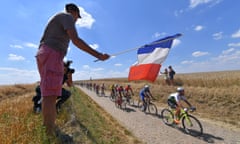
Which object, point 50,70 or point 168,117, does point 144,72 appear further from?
point 168,117

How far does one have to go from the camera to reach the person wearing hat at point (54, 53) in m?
2.83

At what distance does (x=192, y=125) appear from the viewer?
29.4ft

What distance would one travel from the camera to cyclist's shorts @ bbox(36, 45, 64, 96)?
284 cm

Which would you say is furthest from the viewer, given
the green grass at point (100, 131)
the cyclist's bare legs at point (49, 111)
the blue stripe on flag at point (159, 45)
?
the green grass at point (100, 131)

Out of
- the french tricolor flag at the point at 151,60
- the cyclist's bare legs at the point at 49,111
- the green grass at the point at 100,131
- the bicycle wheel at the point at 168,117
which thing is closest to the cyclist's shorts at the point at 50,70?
the cyclist's bare legs at the point at 49,111

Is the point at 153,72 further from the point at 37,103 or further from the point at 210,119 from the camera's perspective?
the point at 210,119

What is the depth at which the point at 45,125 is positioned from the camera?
3213mm

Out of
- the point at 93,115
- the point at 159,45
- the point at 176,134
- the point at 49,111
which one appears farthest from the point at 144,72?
the point at 93,115

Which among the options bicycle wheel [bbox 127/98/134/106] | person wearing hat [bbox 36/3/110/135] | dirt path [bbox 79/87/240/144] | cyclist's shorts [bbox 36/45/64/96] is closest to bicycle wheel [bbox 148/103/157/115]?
dirt path [bbox 79/87/240/144]

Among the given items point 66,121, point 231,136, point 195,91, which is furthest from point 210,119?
point 66,121

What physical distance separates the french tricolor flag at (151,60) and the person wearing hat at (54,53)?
2373 millimetres

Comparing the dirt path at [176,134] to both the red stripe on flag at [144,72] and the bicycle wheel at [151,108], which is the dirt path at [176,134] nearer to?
the bicycle wheel at [151,108]

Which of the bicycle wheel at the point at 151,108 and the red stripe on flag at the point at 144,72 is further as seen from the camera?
the bicycle wheel at the point at 151,108

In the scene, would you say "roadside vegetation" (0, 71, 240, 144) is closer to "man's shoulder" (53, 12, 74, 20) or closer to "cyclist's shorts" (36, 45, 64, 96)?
"cyclist's shorts" (36, 45, 64, 96)
